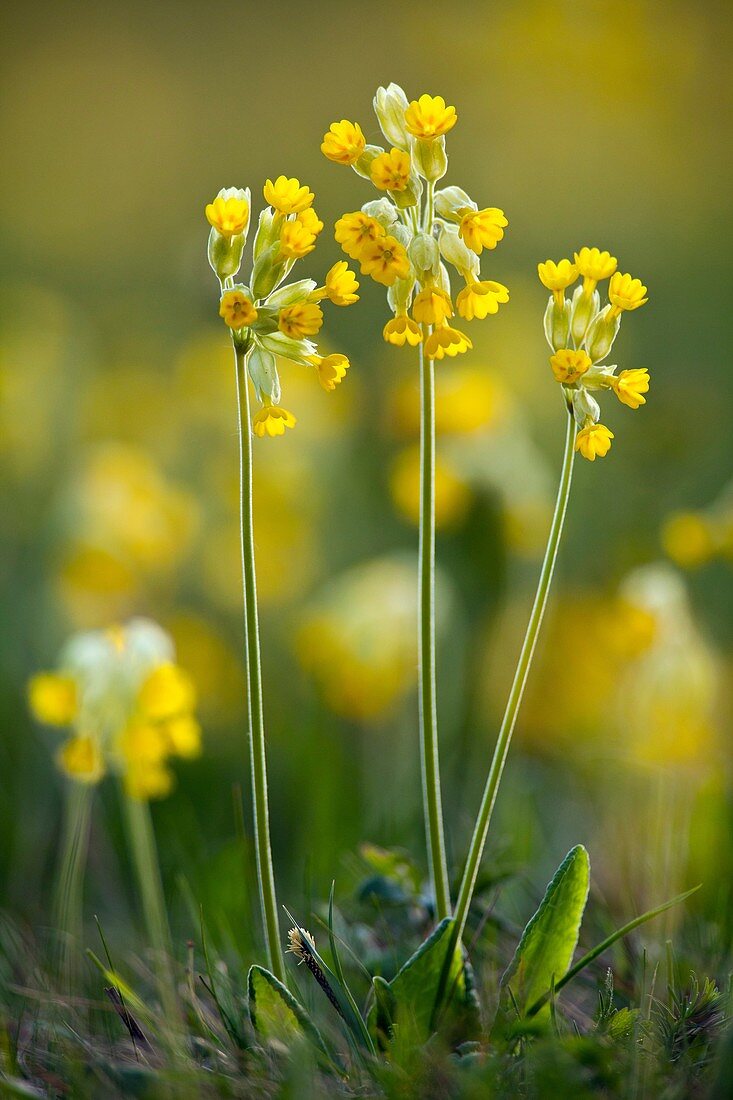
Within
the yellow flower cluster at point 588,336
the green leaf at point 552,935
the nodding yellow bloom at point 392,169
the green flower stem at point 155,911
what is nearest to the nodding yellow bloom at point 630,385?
the yellow flower cluster at point 588,336

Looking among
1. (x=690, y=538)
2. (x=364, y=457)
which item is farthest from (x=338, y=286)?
(x=364, y=457)

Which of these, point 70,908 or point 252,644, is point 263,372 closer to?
point 252,644

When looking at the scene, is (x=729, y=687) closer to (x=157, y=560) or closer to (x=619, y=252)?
(x=157, y=560)

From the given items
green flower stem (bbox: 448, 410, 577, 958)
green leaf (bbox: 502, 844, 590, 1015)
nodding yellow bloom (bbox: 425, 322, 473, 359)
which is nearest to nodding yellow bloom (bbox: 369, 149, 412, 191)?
Result: nodding yellow bloom (bbox: 425, 322, 473, 359)

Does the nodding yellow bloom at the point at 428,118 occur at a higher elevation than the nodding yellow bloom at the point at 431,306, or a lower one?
higher

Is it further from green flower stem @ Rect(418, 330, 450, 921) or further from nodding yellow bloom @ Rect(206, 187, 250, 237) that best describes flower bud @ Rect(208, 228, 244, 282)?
green flower stem @ Rect(418, 330, 450, 921)

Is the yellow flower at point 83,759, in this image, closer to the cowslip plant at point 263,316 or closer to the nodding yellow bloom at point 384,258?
the cowslip plant at point 263,316

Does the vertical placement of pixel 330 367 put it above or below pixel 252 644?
above
